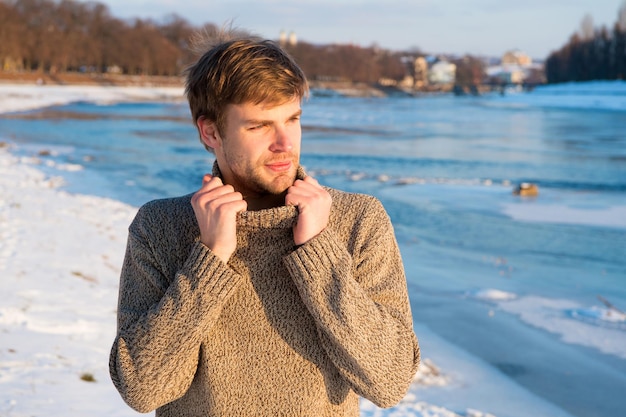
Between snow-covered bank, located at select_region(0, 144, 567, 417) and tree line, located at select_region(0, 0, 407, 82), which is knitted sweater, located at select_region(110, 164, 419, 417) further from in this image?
tree line, located at select_region(0, 0, 407, 82)

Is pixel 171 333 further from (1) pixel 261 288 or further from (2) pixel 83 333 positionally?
(2) pixel 83 333

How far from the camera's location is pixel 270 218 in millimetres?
1655

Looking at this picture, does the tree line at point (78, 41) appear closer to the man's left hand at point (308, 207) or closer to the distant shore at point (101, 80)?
the distant shore at point (101, 80)

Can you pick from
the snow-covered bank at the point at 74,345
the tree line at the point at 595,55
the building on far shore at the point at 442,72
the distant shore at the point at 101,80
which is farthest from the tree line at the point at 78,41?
the snow-covered bank at the point at 74,345

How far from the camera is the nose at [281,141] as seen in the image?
1684mm

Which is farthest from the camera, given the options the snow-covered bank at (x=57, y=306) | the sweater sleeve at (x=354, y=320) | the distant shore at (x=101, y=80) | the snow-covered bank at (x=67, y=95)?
the distant shore at (x=101, y=80)

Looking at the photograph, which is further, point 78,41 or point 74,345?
point 78,41

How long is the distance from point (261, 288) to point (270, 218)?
179 mm

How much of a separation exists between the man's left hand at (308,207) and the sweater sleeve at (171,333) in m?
0.18

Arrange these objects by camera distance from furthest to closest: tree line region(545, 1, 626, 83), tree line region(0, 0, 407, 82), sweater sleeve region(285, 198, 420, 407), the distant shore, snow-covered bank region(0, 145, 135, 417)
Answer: tree line region(545, 1, 626, 83), tree line region(0, 0, 407, 82), the distant shore, snow-covered bank region(0, 145, 135, 417), sweater sleeve region(285, 198, 420, 407)

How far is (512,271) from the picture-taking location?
8.30 metres

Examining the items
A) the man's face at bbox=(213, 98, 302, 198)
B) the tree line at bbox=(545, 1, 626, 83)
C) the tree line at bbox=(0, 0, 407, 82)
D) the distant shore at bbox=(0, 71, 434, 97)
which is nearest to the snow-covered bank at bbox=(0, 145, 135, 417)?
the man's face at bbox=(213, 98, 302, 198)

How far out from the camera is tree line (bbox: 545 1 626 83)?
8994cm

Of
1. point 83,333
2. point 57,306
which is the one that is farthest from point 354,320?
point 57,306
